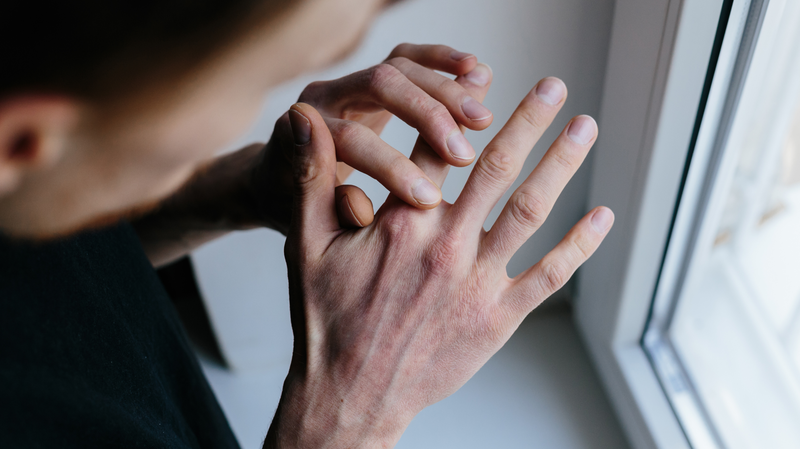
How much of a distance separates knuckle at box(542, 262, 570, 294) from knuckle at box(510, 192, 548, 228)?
0.11 feet

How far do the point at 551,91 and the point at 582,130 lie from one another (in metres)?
0.04

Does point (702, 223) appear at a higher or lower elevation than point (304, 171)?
lower

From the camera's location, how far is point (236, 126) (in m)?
0.54

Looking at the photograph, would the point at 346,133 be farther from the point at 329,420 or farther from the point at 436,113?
the point at 329,420

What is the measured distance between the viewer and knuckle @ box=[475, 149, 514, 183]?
41cm

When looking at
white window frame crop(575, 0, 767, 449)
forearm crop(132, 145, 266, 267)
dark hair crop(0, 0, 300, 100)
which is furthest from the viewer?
forearm crop(132, 145, 266, 267)

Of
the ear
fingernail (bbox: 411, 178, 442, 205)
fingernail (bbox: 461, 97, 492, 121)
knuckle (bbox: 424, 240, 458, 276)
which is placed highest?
the ear

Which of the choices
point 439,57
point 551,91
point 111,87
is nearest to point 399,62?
point 439,57

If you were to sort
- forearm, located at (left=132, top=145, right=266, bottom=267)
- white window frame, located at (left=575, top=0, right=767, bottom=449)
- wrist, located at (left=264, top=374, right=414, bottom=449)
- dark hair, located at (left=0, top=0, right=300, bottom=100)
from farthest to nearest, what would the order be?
1. forearm, located at (left=132, top=145, right=266, bottom=267)
2. white window frame, located at (left=575, top=0, right=767, bottom=449)
3. wrist, located at (left=264, top=374, right=414, bottom=449)
4. dark hair, located at (left=0, top=0, right=300, bottom=100)

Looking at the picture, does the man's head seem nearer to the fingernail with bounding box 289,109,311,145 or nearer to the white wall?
the fingernail with bounding box 289,109,311,145

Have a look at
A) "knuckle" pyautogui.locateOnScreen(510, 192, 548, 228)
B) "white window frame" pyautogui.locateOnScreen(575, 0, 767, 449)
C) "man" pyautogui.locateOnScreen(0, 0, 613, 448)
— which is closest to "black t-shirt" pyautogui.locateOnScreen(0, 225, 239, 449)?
"man" pyautogui.locateOnScreen(0, 0, 613, 448)

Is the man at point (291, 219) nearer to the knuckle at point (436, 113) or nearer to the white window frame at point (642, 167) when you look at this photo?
the knuckle at point (436, 113)

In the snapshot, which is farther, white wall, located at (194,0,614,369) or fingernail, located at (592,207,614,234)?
white wall, located at (194,0,614,369)

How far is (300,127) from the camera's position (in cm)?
40
